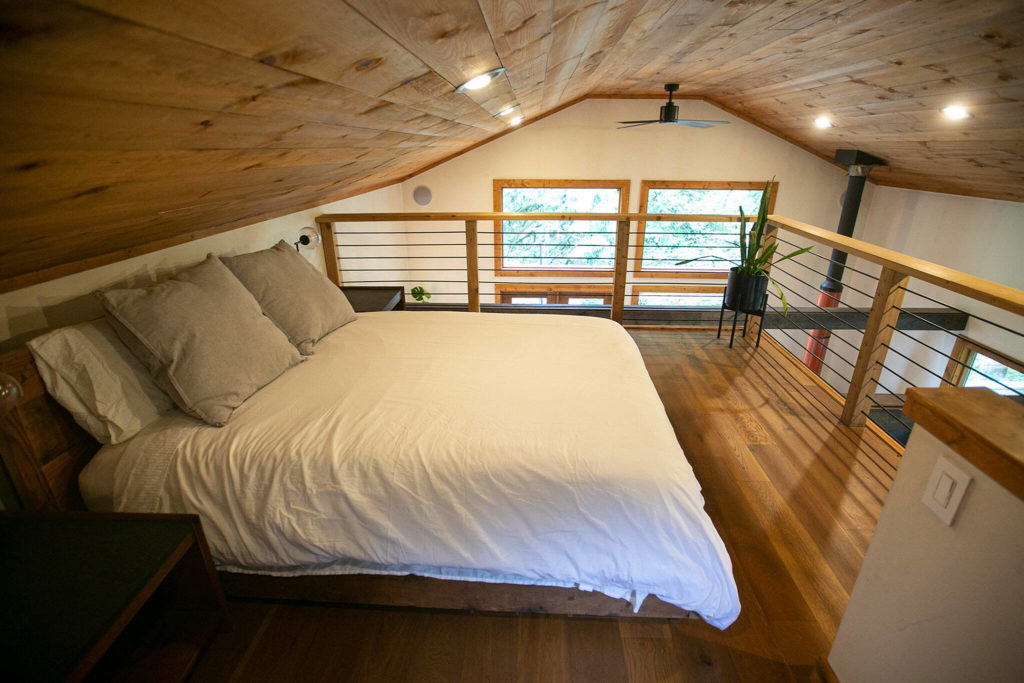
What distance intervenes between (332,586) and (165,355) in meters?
0.93

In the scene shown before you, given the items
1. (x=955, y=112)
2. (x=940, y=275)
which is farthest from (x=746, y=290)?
(x=955, y=112)

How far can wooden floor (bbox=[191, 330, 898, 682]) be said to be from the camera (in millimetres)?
1424

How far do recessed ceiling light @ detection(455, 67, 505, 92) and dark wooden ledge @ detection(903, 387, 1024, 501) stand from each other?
4.81 ft

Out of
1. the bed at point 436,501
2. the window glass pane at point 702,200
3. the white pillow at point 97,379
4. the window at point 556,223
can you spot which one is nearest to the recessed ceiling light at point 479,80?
the bed at point 436,501

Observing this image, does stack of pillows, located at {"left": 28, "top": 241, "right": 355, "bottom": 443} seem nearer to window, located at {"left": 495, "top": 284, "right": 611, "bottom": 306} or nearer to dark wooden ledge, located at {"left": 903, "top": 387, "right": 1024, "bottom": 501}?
dark wooden ledge, located at {"left": 903, "top": 387, "right": 1024, "bottom": 501}

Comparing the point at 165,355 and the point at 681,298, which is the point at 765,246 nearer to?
the point at 681,298

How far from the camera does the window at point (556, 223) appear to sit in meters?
5.76

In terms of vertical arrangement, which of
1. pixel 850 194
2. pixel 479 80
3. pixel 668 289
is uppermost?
pixel 479 80

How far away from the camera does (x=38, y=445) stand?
1.42m

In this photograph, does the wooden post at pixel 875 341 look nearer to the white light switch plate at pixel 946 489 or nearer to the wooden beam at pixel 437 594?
the white light switch plate at pixel 946 489

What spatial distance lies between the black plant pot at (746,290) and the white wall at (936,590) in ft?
7.27

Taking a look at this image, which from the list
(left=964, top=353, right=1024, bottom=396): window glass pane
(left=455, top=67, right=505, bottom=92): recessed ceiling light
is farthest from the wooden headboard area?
(left=964, top=353, right=1024, bottom=396): window glass pane

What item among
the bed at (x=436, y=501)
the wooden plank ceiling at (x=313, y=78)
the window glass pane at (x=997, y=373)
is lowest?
the window glass pane at (x=997, y=373)

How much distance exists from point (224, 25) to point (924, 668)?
1744mm
